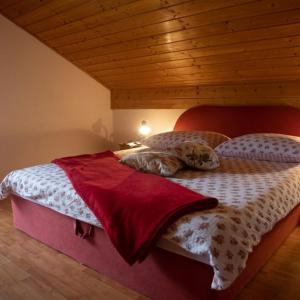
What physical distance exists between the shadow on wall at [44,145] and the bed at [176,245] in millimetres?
1202

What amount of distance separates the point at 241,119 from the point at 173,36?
3.82 ft

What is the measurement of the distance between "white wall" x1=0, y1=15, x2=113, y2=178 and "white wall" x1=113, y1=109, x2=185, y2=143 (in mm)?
282

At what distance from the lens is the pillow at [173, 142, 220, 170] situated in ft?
A: 7.70

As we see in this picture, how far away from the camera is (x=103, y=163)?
246cm

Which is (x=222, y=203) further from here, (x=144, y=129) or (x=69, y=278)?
(x=144, y=129)

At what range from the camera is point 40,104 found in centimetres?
375

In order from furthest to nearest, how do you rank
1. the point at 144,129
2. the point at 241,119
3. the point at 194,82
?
the point at 144,129 → the point at 194,82 → the point at 241,119

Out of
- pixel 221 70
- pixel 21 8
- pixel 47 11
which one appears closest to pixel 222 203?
pixel 221 70

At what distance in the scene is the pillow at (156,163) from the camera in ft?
7.10

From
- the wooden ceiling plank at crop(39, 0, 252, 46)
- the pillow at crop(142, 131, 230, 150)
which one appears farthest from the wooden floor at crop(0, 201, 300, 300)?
the wooden ceiling plank at crop(39, 0, 252, 46)

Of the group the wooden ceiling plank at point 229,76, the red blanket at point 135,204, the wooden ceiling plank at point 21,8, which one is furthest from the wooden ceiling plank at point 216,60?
the red blanket at point 135,204

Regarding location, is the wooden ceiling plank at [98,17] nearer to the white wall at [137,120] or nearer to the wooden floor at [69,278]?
the white wall at [137,120]

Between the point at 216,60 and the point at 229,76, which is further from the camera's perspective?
the point at 229,76

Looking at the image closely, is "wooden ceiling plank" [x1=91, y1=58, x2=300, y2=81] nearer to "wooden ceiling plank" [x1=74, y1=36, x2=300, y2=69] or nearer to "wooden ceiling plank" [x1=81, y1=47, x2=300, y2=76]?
"wooden ceiling plank" [x1=81, y1=47, x2=300, y2=76]
